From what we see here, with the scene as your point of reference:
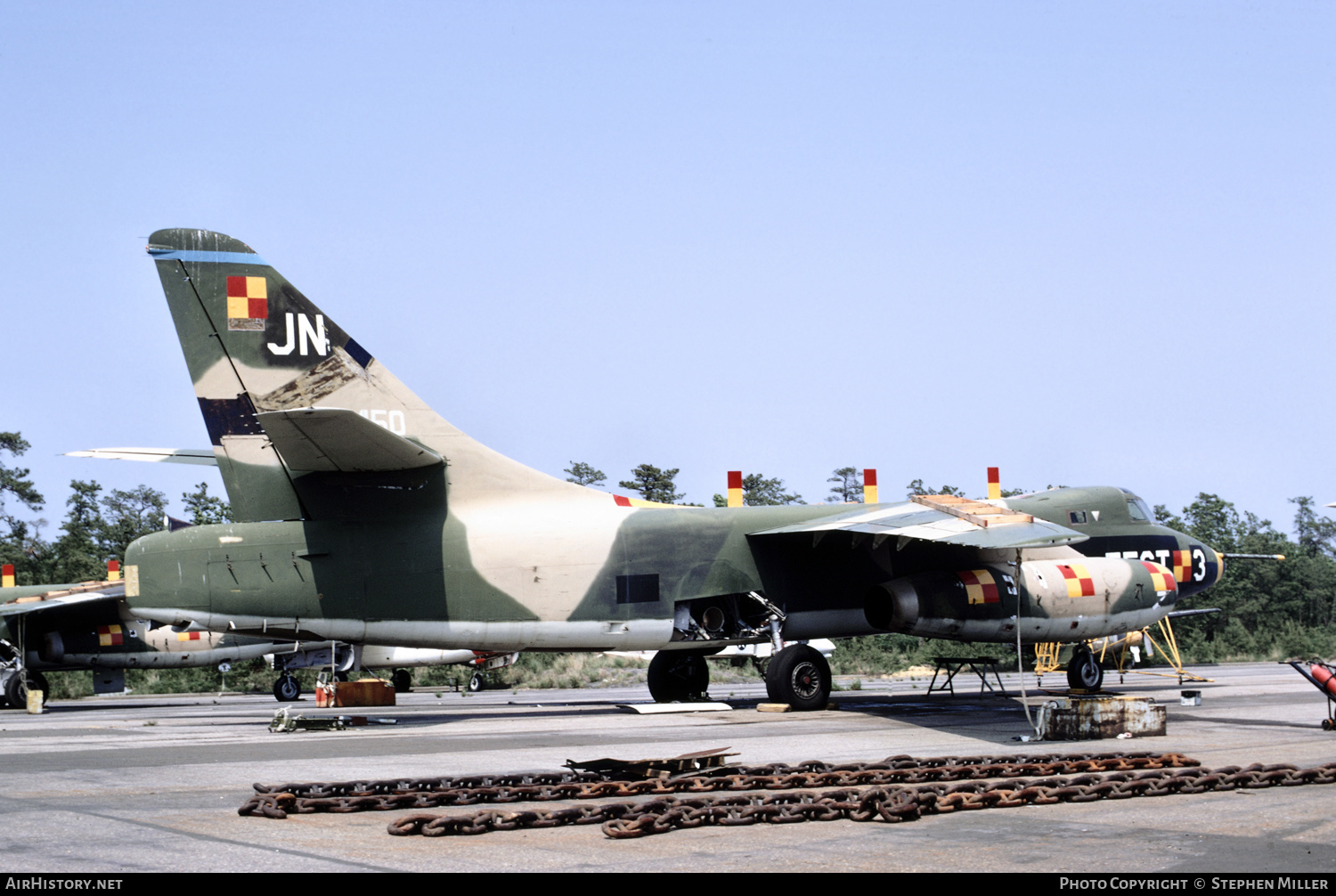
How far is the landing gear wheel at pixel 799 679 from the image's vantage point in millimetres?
18656

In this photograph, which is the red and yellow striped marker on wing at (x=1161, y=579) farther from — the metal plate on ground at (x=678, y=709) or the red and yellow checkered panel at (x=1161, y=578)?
the metal plate on ground at (x=678, y=709)

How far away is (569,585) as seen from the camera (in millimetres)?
17922

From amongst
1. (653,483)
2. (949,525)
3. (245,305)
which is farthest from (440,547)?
(653,483)

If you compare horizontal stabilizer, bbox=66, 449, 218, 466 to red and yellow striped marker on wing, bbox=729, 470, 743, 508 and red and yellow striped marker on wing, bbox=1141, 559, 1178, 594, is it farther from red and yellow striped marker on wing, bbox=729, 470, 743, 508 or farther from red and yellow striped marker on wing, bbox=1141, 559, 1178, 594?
red and yellow striped marker on wing, bbox=1141, 559, 1178, 594

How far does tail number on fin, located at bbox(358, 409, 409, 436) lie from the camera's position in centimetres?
1778

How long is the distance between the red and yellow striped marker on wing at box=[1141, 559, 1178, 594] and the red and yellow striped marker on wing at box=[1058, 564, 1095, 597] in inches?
57.3

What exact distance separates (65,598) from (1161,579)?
24.2m

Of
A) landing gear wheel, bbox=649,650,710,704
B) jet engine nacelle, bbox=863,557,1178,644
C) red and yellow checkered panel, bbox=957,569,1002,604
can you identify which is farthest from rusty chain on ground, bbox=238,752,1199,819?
landing gear wheel, bbox=649,650,710,704

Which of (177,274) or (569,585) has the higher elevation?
Answer: (177,274)

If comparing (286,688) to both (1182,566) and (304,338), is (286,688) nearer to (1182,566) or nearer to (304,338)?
(304,338)

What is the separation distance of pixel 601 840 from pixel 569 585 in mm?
10607

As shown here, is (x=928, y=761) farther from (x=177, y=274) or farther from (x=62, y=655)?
(x=62, y=655)

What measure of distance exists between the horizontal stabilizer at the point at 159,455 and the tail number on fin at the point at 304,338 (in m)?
2.48
